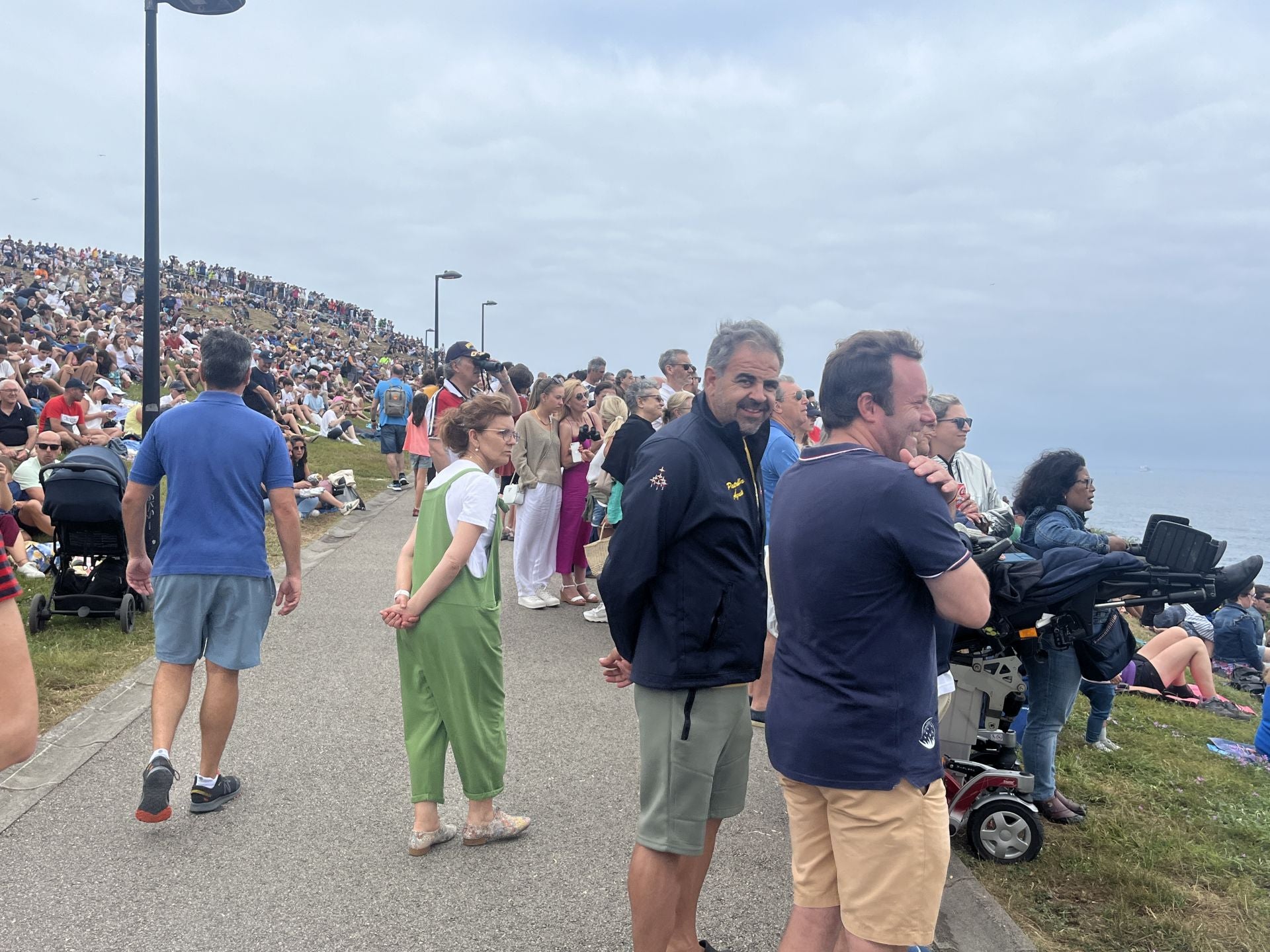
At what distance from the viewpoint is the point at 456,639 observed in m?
3.90

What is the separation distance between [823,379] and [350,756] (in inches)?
141

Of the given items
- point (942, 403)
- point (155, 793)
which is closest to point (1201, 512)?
point (942, 403)

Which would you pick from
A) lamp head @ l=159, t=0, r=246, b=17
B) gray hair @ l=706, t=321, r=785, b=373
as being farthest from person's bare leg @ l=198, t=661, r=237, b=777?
lamp head @ l=159, t=0, r=246, b=17

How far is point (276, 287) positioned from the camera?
64.0 m

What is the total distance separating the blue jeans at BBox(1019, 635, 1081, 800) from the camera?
472 centimetres

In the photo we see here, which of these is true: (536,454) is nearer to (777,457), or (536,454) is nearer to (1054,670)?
(777,457)

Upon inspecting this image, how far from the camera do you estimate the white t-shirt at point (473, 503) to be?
3887 millimetres

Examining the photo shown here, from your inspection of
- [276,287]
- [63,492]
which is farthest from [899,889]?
[276,287]

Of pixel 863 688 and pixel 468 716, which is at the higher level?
pixel 863 688

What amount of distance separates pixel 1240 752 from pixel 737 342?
570 cm

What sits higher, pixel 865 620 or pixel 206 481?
pixel 206 481

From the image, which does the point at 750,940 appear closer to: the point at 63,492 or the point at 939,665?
the point at 939,665

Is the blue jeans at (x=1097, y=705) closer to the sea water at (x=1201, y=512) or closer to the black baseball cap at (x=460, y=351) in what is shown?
the sea water at (x=1201, y=512)

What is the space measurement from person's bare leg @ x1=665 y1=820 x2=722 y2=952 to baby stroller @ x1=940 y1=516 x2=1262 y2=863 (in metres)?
1.37
